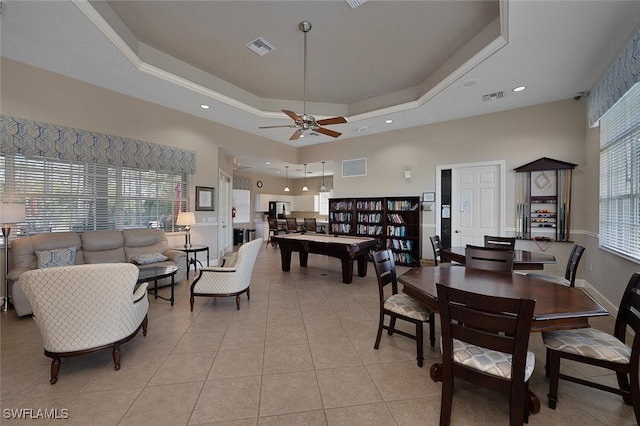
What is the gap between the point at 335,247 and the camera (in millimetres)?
4594

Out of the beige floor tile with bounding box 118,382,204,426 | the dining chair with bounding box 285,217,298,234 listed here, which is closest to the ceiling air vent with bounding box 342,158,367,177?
the dining chair with bounding box 285,217,298,234

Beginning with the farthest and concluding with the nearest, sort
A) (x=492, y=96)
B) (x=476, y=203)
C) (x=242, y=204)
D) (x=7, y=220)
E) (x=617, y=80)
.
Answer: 1. (x=242, y=204)
2. (x=476, y=203)
3. (x=492, y=96)
4. (x=7, y=220)
5. (x=617, y=80)

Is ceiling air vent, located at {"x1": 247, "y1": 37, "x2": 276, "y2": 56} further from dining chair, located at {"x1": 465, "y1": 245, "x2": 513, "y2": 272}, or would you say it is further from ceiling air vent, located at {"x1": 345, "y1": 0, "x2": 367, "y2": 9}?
dining chair, located at {"x1": 465, "y1": 245, "x2": 513, "y2": 272}

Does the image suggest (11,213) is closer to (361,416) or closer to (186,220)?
(186,220)

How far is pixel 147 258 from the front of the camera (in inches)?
164

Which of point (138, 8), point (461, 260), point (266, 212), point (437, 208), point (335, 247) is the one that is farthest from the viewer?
point (266, 212)

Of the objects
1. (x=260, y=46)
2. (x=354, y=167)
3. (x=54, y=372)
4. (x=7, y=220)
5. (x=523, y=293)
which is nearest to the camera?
(x=523, y=293)

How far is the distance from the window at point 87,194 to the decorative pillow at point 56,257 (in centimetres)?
65

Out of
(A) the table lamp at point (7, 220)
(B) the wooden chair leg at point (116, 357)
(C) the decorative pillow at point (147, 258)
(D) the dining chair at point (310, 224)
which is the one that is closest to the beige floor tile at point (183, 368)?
(B) the wooden chair leg at point (116, 357)

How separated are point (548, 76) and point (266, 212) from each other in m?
9.61

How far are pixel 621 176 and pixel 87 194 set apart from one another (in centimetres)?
777

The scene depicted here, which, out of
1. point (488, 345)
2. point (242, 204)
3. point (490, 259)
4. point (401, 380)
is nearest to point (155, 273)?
point (401, 380)

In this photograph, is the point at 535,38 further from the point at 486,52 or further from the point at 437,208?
the point at 437,208

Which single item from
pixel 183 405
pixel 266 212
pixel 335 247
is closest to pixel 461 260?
pixel 335 247
